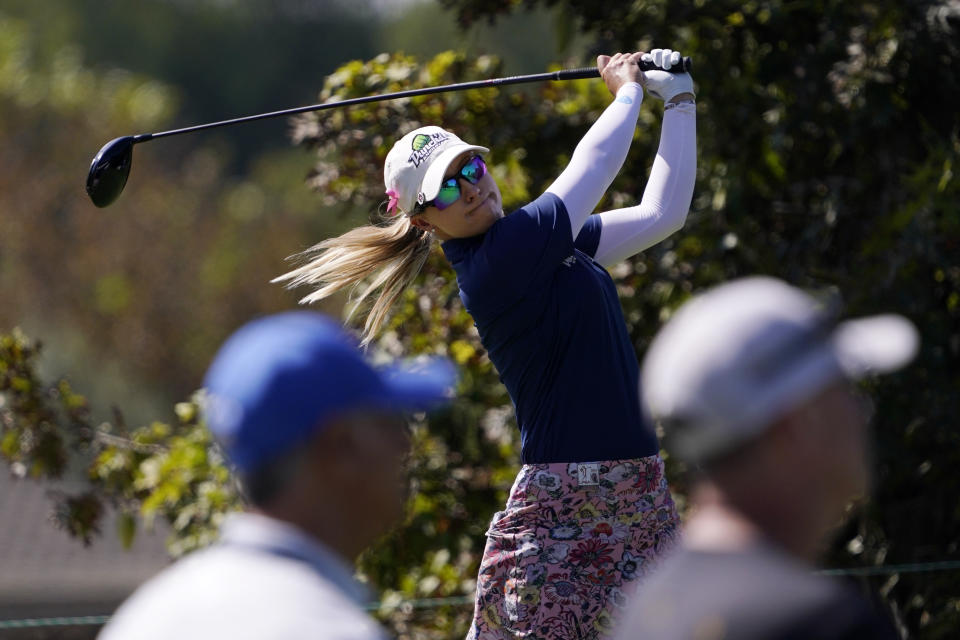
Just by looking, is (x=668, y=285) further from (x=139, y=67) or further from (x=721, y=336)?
(x=139, y=67)

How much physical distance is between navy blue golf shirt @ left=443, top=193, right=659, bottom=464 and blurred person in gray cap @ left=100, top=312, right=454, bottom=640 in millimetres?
1286

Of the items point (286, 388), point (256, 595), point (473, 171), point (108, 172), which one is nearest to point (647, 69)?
point (473, 171)

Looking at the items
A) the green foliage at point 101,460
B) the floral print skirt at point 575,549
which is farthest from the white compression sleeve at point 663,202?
the green foliage at point 101,460

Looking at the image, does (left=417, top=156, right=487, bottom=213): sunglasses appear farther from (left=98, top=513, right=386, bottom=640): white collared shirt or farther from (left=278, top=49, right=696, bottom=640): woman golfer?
(left=98, top=513, right=386, bottom=640): white collared shirt

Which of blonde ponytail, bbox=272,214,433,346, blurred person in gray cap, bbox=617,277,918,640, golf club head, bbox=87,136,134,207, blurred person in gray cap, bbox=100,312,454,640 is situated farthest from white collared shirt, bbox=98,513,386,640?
golf club head, bbox=87,136,134,207

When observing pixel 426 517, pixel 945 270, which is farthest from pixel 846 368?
pixel 426 517

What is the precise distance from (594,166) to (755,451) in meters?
1.64

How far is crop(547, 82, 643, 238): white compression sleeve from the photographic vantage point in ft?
10.5

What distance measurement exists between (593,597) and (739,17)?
3336 mm

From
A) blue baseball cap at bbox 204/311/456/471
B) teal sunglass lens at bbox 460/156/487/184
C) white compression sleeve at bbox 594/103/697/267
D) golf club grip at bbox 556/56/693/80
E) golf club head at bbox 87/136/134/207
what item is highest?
golf club head at bbox 87/136/134/207

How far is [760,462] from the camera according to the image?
1.69 meters

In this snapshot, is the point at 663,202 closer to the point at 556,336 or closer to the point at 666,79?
the point at 666,79

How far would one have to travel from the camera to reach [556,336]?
3.14 metres

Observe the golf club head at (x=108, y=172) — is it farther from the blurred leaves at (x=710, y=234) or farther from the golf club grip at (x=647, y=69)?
the blurred leaves at (x=710, y=234)
